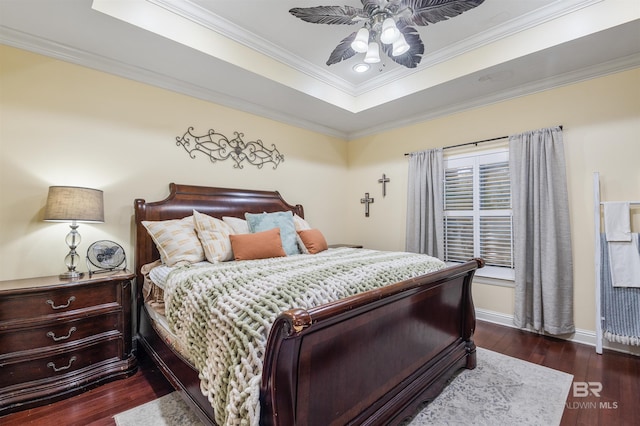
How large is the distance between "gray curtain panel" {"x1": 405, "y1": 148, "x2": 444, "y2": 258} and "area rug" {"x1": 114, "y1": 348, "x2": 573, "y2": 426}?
1.62 metres

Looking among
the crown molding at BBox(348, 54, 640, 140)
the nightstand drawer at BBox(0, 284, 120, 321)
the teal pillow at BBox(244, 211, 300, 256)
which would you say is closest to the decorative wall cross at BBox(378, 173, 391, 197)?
the crown molding at BBox(348, 54, 640, 140)

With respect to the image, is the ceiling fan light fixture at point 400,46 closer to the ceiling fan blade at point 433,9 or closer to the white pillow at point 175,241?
the ceiling fan blade at point 433,9

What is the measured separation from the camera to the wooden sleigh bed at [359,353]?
1.06 m

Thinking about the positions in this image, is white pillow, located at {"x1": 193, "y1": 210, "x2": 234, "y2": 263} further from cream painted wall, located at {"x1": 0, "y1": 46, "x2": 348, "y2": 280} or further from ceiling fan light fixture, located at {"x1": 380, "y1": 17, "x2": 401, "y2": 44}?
ceiling fan light fixture, located at {"x1": 380, "y1": 17, "x2": 401, "y2": 44}

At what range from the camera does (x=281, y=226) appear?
304 cm

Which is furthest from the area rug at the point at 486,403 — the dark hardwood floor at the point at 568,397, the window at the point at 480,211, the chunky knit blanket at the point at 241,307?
the window at the point at 480,211

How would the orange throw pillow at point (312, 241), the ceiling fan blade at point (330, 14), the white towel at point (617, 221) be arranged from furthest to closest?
the orange throw pillow at point (312, 241) → the white towel at point (617, 221) → the ceiling fan blade at point (330, 14)

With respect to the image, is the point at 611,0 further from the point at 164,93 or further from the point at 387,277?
the point at 164,93

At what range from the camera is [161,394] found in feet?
6.46

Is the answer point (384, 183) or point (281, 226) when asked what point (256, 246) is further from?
point (384, 183)

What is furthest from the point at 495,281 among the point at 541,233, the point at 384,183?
the point at 384,183

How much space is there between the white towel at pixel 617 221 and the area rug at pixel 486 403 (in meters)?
1.27

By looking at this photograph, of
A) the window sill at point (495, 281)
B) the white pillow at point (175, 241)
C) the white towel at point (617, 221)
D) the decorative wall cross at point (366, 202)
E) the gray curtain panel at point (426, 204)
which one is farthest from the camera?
the decorative wall cross at point (366, 202)

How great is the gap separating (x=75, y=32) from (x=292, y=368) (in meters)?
2.88
